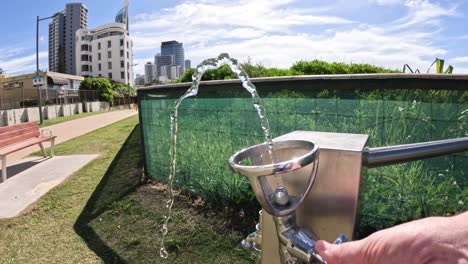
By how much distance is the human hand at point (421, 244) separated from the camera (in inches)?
20.4

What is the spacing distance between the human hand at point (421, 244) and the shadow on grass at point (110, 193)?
338 cm

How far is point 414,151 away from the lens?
3.13 feet

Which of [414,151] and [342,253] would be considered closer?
[342,253]

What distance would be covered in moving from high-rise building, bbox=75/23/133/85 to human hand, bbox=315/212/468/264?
8731cm

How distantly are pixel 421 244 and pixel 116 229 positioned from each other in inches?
164

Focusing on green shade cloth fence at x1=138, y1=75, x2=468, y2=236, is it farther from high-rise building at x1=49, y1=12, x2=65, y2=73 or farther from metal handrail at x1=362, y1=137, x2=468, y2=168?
high-rise building at x1=49, y1=12, x2=65, y2=73

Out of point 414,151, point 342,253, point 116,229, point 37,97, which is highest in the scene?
point 37,97

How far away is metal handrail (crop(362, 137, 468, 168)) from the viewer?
947 mm

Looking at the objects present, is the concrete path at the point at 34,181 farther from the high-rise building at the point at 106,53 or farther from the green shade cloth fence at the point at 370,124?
the high-rise building at the point at 106,53

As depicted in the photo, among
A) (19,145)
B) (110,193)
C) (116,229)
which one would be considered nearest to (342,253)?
(116,229)

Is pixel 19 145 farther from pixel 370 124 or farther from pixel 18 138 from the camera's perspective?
pixel 370 124

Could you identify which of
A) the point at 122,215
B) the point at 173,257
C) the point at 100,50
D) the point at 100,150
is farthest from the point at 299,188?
the point at 100,50

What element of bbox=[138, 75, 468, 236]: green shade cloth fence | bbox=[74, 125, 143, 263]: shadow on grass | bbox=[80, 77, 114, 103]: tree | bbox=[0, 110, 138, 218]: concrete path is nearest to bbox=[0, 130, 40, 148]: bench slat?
bbox=[0, 110, 138, 218]: concrete path

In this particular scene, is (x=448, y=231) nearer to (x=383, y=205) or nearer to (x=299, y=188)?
(x=299, y=188)
